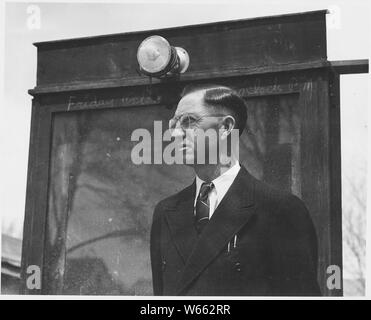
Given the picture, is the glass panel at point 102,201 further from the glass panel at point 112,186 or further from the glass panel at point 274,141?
the glass panel at point 274,141

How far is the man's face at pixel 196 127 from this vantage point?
4457mm

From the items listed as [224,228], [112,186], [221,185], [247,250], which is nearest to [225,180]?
[221,185]

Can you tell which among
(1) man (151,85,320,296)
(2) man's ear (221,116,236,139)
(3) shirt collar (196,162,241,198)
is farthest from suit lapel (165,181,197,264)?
(2) man's ear (221,116,236,139)

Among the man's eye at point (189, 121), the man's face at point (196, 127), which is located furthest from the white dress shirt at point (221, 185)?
the man's eye at point (189, 121)

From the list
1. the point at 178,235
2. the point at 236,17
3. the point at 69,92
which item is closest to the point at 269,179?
the point at 178,235

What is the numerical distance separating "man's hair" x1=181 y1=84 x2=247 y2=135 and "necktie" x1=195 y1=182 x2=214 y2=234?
0.38 m

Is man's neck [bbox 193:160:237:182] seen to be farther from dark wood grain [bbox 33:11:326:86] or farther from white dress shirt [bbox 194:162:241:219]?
dark wood grain [bbox 33:11:326:86]

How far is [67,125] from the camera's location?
477 centimetres

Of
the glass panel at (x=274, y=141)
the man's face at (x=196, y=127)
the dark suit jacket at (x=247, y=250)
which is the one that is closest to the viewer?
the dark suit jacket at (x=247, y=250)

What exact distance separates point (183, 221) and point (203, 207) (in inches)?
5.6

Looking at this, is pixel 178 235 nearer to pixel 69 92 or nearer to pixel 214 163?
pixel 214 163

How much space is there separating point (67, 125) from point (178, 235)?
1010 millimetres

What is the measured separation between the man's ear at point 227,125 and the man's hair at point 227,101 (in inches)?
0.8

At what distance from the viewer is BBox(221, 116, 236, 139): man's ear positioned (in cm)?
446
